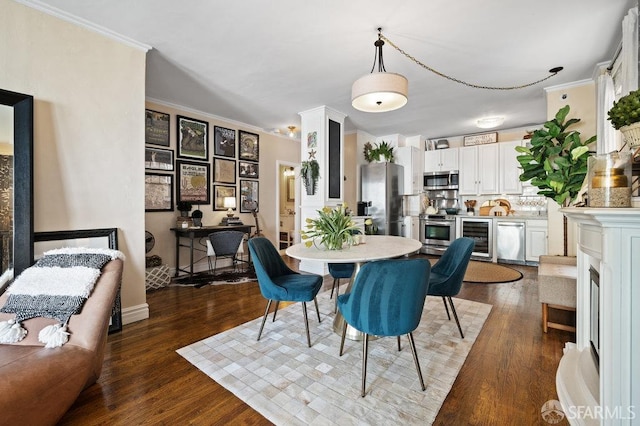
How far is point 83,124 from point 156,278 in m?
2.11

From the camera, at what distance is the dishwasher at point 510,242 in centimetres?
529

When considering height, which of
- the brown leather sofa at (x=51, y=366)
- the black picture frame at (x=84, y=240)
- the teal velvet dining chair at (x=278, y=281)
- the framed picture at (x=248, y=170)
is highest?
the framed picture at (x=248, y=170)

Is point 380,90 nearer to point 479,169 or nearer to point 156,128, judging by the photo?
point 156,128

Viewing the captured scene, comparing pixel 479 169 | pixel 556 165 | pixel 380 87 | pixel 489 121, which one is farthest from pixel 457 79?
pixel 479 169

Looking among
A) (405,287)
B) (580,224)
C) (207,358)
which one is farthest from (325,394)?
(580,224)

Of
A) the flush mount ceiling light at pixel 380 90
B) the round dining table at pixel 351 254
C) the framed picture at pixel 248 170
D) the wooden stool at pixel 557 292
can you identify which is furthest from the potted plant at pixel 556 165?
the framed picture at pixel 248 170

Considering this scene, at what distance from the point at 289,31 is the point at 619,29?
2.97 metres

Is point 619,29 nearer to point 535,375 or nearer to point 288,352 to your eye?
point 535,375

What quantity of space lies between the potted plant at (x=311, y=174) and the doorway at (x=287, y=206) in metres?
A: 1.77

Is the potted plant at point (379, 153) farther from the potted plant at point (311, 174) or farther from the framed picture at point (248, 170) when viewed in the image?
the framed picture at point (248, 170)

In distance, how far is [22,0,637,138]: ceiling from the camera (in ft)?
7.53

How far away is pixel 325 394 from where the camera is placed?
5.60ft

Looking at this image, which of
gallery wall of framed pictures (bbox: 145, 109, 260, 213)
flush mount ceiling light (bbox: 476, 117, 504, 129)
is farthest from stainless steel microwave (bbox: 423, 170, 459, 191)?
gallery wall of framed pictures (bbox: 145, 109, 260, 213)

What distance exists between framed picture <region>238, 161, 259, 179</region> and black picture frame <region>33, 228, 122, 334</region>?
3060 mm
